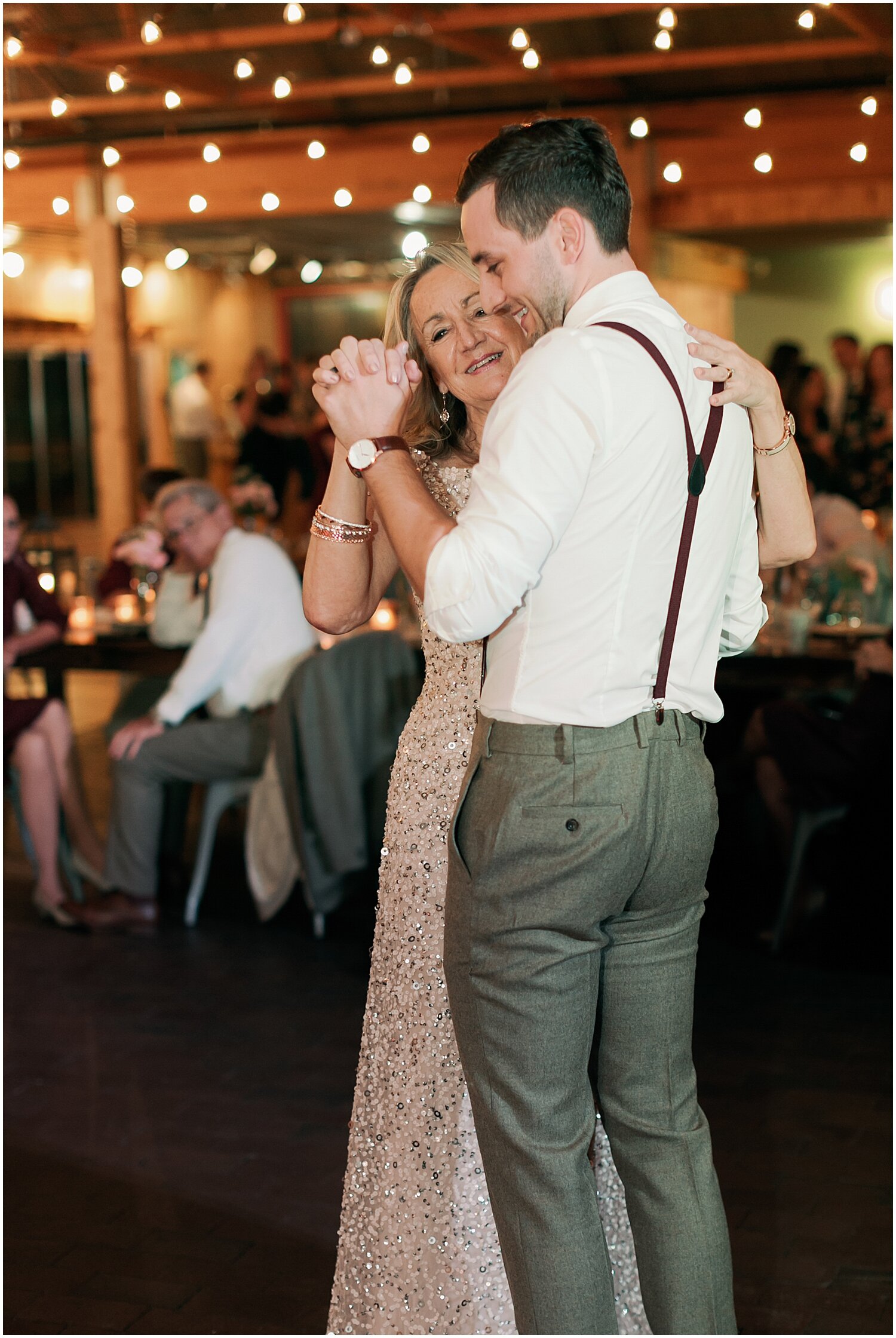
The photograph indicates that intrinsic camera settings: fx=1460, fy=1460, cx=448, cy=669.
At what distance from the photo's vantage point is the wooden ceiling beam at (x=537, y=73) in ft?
27.2

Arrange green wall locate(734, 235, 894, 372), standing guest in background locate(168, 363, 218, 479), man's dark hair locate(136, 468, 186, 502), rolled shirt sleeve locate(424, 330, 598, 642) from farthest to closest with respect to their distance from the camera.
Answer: green wall locate(734, 235, 894, 372) → standing guest in background locate(168, 363, 218, 479) → man's dark hair locate(136, 468, 186, 502) → rolled shirt sleeve locate(424, 330, 598, 642)

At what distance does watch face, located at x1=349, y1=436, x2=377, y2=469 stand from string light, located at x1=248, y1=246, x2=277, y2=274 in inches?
513

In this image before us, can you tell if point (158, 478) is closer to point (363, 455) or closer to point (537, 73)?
point (537, 73)

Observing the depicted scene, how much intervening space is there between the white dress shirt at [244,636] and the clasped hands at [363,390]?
3.06 m

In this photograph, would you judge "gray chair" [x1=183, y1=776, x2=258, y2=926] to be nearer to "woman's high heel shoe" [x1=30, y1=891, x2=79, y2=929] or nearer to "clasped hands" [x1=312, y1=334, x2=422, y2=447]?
"woman's high heel shoe" [x1=30, y1=891, x2=79, y2=929]

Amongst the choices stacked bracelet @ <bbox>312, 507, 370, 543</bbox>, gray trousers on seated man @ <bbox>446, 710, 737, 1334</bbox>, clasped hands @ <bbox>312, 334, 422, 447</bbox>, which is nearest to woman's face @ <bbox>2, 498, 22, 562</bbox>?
stacked bracelet @ <bbox>312, 507, 370, 543</bbox>

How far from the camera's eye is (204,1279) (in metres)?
2.66

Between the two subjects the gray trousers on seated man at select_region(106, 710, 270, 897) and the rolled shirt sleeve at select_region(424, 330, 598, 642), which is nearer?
the rolled shirt sleeve at select_region(424, 330, 598, 642)

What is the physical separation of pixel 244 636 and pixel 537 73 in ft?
18.4

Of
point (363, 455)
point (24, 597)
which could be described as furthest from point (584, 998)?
point (24, 597)

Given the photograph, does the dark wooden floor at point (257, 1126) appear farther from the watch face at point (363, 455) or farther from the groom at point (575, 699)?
the watch face at point (363, 455)

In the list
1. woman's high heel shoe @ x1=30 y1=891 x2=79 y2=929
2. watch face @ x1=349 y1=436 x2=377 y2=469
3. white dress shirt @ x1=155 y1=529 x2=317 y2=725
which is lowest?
woman's high heel shoe @ x1=30 y1=891 x2=79 y2=929

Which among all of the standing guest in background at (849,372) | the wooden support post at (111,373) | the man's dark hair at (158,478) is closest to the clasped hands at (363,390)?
the man's dark hair at (158,478)

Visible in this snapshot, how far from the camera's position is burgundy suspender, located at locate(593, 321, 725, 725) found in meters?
1.54
